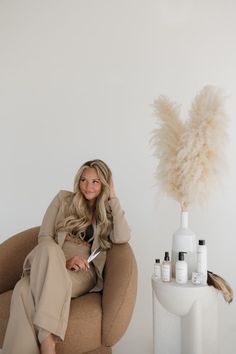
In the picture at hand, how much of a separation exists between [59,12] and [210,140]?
6.15 feet

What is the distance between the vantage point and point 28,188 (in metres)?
3.54

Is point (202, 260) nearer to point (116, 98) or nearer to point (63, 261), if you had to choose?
point (63, 261)

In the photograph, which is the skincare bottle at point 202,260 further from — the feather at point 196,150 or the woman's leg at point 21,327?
the woman's leg at point 21,327

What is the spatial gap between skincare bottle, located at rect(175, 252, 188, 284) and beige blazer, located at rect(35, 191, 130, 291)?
0.39 metres

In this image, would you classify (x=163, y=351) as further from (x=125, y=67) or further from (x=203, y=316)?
(x=125, y=67)

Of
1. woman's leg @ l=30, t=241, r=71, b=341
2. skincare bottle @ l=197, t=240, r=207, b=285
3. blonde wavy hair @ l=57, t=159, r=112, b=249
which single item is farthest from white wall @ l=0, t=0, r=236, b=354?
woman's leg @ l=30, t=241, r=71, b=341

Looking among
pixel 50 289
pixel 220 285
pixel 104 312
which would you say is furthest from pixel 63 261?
pixel 220 285

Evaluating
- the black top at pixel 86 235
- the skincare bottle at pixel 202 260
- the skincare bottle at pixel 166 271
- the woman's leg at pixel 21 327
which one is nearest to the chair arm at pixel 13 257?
the black top at pixel 86 235

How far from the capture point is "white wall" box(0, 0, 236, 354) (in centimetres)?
323

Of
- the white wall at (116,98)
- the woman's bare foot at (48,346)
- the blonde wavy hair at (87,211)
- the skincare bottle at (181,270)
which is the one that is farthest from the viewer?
the white wall at (116,98)

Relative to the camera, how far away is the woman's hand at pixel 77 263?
2.47m

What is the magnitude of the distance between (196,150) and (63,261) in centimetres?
95

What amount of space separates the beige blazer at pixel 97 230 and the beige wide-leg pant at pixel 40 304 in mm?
315

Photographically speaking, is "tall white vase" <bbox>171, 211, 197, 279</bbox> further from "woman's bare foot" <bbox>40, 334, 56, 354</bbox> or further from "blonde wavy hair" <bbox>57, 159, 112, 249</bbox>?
"woman's bare foot" <bbox>40, 334, 56, 354</bbox>
